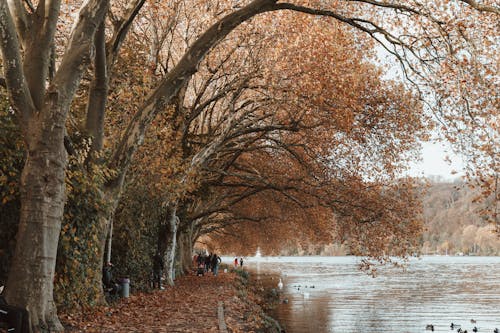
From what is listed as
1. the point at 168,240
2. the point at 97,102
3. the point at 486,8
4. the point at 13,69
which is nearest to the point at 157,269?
the point at 168,240

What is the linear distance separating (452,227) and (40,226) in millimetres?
165505

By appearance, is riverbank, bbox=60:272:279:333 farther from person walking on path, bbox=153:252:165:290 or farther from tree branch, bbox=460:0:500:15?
tree branch, bbox=460:0:500:15

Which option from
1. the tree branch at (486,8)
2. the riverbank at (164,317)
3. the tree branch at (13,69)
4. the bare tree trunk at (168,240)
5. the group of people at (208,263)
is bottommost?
the riverbank at (164,317)

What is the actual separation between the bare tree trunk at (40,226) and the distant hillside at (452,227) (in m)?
144

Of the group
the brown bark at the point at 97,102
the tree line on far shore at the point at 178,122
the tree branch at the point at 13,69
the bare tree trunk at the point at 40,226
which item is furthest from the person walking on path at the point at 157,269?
the tree branch at the point at 13,69

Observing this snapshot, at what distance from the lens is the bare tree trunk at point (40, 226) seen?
889cm

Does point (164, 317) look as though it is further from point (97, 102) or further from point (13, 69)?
point (13, 69)

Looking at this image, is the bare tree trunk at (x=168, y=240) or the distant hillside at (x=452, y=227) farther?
the distant hillside at (x=452, y=227)

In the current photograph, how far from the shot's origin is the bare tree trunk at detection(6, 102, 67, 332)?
8.89 meters

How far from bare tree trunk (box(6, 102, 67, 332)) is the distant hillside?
144129mm

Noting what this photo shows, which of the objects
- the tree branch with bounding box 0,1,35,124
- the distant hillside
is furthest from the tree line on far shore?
the distant hillside

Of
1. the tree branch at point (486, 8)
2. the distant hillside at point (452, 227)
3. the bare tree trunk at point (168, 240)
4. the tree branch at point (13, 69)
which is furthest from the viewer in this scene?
the distant hillside at point (452, 227)

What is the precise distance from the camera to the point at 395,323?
2427cm

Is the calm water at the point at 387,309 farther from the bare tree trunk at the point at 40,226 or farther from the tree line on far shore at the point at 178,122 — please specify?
the bare tree trunk at the point at 40,226
